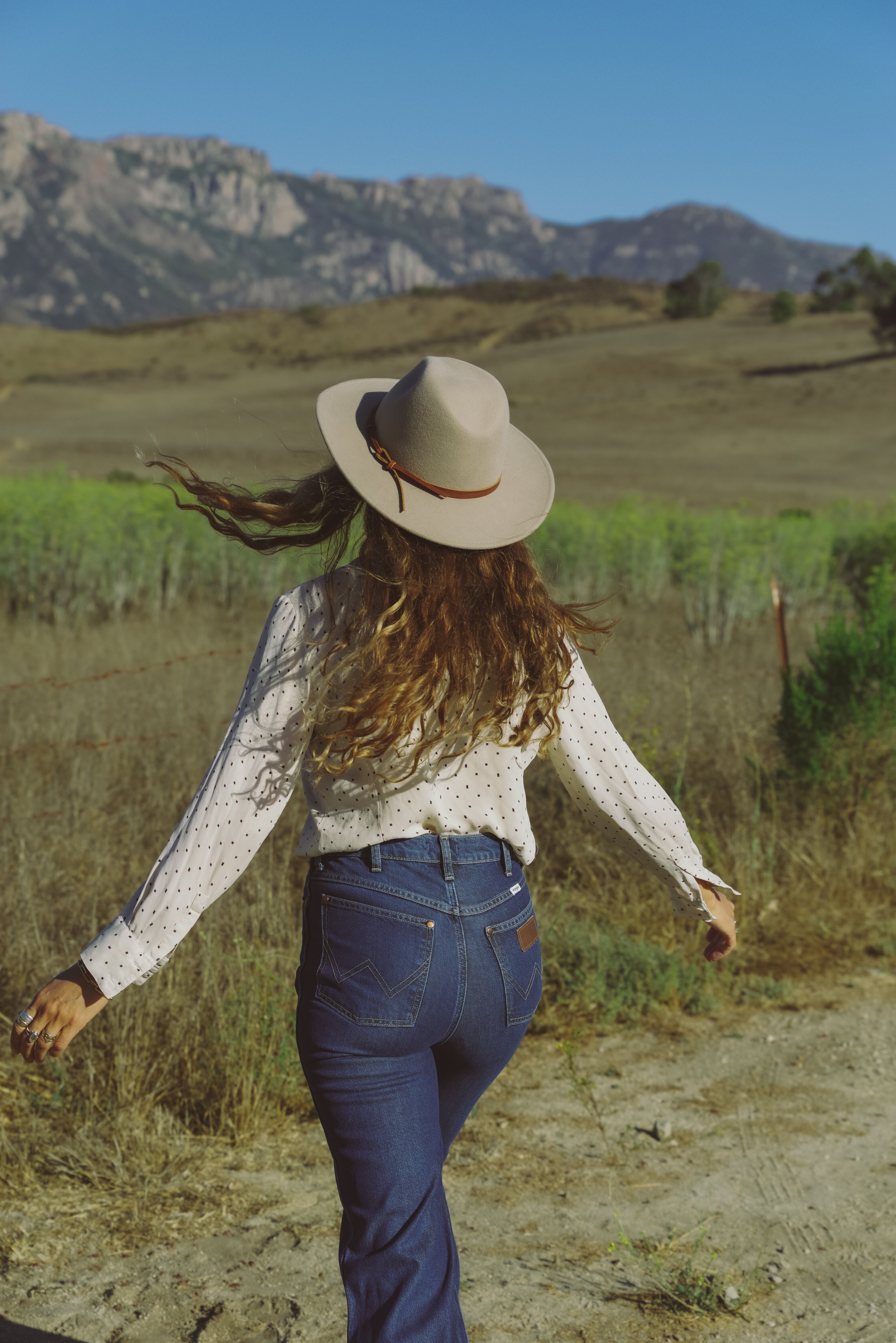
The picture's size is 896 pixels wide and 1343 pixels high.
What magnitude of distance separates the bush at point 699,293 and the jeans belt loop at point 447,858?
Result: 9004 cm

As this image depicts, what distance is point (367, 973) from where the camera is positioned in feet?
5.71

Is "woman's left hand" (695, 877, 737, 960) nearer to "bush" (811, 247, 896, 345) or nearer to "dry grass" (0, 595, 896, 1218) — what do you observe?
"dry grass" (0, 595, 896, 1218)

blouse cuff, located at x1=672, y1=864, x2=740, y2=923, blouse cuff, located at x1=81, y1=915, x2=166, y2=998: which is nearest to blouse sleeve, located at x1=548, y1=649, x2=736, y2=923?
blouse cuff, located at x1=672, y1=864, x2=740, y2=923

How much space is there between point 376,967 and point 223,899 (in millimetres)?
2691

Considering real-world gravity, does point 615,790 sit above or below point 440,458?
below

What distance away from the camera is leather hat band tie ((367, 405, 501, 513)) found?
1770 mm

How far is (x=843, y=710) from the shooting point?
5.42 m

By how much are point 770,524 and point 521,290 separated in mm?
93772

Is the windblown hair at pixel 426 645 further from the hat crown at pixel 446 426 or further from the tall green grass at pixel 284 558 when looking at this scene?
the tall green grass at pixel 284 558

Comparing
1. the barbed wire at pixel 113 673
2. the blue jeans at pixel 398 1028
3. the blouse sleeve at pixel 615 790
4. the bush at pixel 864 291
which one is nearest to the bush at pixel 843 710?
the barbed wire at pixel 113 673

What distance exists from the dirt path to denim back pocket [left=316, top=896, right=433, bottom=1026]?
4.21 ft

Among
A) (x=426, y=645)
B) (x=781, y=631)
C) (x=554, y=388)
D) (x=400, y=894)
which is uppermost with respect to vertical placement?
(x=554, y=388)

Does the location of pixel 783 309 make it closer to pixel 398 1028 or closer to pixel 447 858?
pixel 447 858

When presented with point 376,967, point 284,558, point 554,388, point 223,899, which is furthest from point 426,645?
point 554,388
